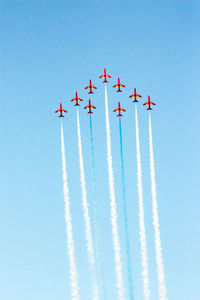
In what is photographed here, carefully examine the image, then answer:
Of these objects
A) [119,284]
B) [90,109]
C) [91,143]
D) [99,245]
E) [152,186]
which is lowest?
[119,284]

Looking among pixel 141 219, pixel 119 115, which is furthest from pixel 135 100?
pixel 141 219

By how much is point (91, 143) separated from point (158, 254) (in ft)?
54.9

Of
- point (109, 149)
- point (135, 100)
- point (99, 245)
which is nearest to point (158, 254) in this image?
point (99, 245)

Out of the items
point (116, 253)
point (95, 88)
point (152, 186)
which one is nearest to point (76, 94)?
point (95, 88)

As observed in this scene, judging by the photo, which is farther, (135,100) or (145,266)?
(135,100)

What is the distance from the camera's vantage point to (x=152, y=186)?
8550 cm

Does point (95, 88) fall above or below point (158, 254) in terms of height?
above

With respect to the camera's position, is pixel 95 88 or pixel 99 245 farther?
pixel 95 88

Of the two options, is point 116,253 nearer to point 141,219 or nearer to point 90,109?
point 141,219

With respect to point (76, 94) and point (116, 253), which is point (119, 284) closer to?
point (116, 253)

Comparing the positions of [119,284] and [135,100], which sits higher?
[135,100]

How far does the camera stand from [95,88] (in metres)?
88.8

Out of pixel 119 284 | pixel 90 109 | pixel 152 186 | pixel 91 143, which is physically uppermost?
pixel 90 109

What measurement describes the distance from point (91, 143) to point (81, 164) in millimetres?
3077
